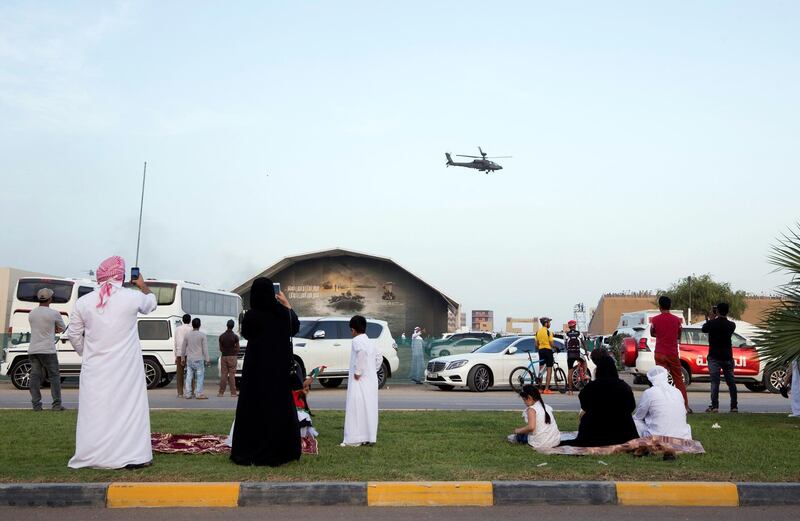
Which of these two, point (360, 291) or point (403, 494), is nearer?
point (403, 494)

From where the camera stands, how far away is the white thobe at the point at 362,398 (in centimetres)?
981

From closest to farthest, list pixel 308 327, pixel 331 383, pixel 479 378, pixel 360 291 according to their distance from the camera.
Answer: pixel 479 378
pixel 308 327
pixel 331 383
pixel 360 291

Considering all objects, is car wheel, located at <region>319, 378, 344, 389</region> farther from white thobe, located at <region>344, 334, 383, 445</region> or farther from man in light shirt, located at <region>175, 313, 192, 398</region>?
white thobe, located at <region>344, 334, 383, 445</region>

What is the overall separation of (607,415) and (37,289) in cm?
1969

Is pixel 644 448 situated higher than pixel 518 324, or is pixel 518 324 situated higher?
pixel 518 324

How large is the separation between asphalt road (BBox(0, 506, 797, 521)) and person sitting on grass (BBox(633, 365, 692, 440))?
2.36 m

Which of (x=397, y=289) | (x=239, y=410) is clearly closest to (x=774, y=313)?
(x=239, y=410)

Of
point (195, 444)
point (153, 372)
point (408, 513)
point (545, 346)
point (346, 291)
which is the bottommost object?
point (408, 513)

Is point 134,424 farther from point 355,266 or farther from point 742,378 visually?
point 355,266

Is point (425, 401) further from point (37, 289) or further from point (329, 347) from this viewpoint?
point (37, 289)

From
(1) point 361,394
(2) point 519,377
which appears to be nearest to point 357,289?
(2) point 519,377

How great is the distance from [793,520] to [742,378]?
17297 millimetres

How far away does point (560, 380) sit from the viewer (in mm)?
22188

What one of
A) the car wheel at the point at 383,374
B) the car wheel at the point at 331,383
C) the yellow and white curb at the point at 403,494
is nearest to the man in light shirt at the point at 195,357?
the car wheel at the point at 331,383
